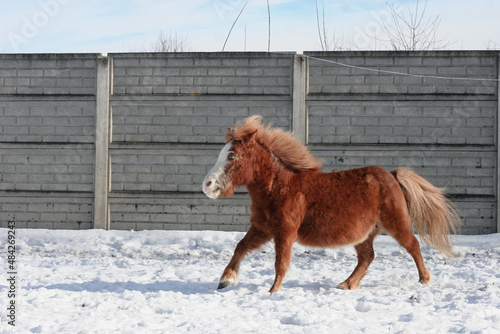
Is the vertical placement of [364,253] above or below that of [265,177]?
below

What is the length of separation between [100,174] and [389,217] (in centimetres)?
639

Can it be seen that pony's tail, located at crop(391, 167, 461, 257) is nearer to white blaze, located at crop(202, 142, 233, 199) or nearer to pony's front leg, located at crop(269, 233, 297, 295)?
pony's front leg, located at crop(269, 233, 297, 295)

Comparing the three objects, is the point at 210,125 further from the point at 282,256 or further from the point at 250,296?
the point at 250,296

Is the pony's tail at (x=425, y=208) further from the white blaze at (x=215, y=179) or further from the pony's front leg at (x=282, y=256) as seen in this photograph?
the white blaze at (x=215, y=179)

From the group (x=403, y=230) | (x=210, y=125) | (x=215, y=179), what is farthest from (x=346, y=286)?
(x=210, y=125)

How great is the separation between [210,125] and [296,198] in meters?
5.26

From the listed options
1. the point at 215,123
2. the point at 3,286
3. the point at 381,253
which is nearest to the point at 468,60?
the point at 381,253

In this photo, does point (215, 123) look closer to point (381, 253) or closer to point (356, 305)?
point (381, 253)

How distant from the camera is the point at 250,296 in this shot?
408 cm

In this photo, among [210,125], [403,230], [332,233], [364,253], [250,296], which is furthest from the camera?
[210,125]

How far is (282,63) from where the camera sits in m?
9.42

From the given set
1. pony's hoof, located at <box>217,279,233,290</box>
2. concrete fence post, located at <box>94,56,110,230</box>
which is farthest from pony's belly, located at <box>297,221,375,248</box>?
concrete fence post, located at <box>94,56,110,230</box>

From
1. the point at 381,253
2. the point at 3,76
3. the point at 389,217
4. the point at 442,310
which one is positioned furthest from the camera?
the point at 3,76

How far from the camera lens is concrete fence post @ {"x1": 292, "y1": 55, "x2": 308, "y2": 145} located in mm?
9328
